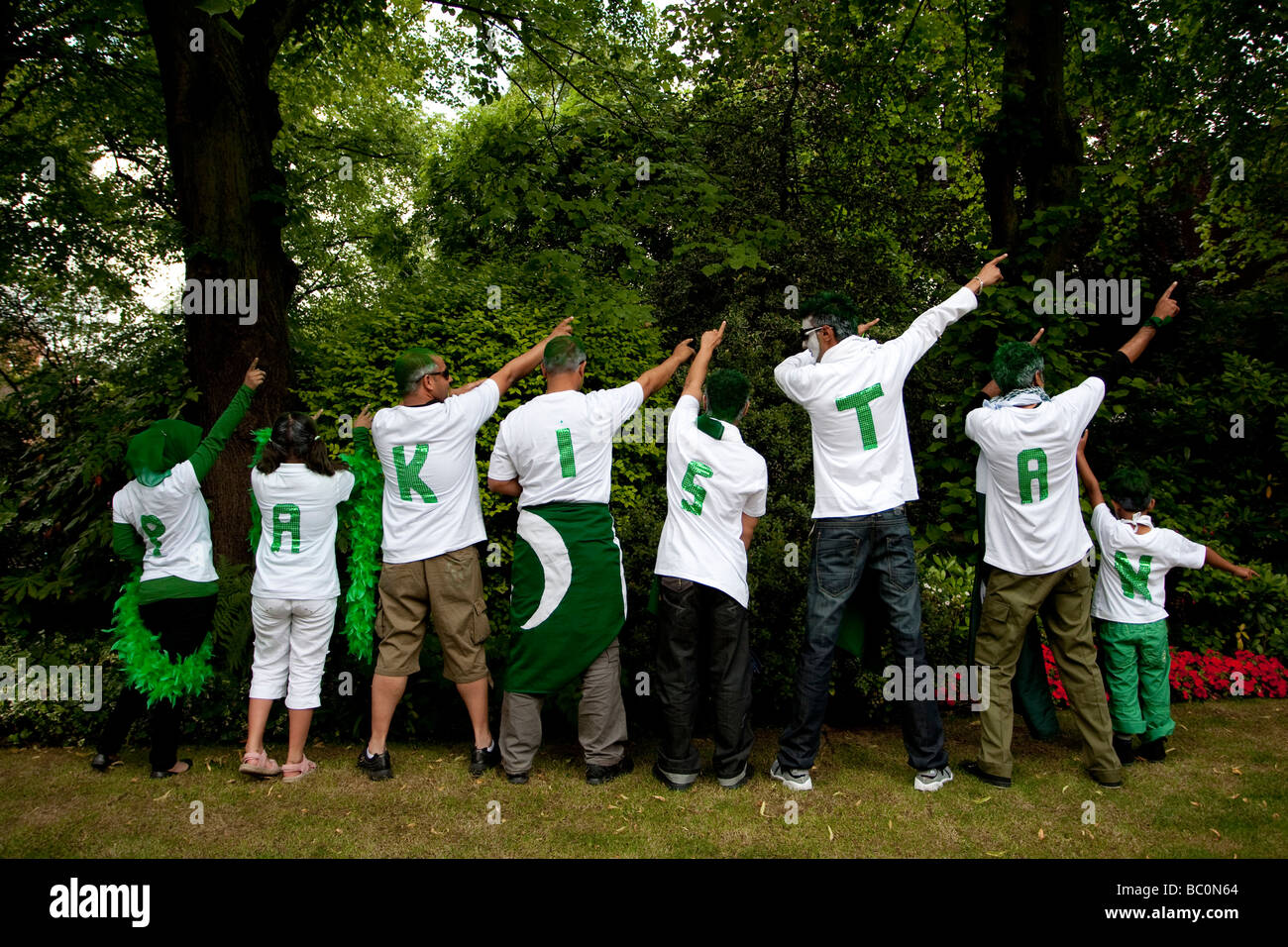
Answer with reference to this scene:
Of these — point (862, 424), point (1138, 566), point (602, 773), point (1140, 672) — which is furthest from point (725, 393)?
point (1140, 672)

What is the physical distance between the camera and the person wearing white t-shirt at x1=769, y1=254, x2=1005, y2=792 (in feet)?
14.3

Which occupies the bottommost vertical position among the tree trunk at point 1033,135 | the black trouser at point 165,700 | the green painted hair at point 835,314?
the black trouser at point 165,700

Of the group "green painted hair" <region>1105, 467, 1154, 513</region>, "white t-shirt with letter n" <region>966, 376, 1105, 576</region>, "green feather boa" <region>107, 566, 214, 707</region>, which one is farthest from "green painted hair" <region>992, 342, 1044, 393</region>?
"green feather boa" <region>107, 566, 214, 707</region>

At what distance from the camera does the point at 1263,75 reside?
26.3 ft

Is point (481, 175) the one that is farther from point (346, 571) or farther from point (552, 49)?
point (346, 571)

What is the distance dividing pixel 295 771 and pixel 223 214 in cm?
447

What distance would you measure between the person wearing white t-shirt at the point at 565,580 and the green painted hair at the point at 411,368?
1.89 feet

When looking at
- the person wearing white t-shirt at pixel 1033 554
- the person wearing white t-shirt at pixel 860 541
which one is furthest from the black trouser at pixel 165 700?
the person wearing white t-shirt at pixel 1033 554

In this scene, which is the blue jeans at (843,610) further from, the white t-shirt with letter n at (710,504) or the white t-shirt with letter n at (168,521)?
the white t-shirt with letter n at (168,521)

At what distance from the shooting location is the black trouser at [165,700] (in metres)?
4.62

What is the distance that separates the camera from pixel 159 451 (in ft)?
15.1

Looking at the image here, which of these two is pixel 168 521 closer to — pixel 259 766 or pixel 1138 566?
pixel 259 766

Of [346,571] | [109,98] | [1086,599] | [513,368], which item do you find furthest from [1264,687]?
[109,98]

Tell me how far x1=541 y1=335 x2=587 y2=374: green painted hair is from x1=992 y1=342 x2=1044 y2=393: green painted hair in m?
2.33
